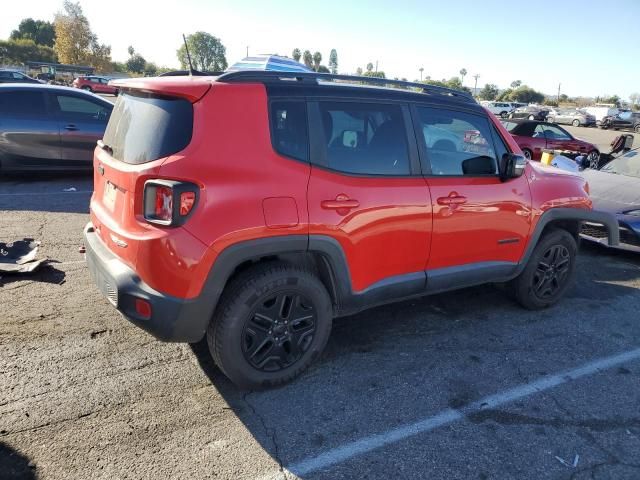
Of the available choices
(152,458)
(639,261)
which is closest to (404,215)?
(152,458)

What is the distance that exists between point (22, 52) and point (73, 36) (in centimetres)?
1013

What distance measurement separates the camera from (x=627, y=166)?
7.33 m

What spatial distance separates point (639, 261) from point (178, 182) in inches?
237

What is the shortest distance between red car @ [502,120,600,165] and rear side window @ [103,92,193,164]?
37.3 feet

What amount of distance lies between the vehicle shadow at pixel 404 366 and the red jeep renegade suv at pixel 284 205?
234 millimetres

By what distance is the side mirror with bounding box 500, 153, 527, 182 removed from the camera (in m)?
3.67

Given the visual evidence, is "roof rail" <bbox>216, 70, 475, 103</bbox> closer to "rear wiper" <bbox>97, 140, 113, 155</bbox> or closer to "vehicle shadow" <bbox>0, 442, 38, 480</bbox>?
"rear wiper" <bbox>97, 140, 113, 155</bbox>

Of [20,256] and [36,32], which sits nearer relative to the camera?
[20,256]

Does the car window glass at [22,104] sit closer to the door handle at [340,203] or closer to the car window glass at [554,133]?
the door handle at [340,203]

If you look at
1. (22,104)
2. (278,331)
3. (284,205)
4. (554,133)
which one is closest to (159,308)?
(278,331)

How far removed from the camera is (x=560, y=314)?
4.28 meters

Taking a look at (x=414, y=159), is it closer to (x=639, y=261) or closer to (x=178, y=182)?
(x=178, y=182)

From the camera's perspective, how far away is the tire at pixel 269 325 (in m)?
2.71

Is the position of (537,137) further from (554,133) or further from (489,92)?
(489,92)
